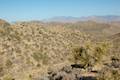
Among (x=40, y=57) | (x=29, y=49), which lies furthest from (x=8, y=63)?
(x=29, y=49)

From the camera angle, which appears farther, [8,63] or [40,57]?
[40,57]

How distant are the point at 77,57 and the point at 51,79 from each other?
8.95m

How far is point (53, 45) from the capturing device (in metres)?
66.3

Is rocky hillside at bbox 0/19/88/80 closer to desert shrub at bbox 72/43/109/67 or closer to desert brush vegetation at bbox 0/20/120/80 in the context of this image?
desert brush vegetation at bbox 0/20/120/80

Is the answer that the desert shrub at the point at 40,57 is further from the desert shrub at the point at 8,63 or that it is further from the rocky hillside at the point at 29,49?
the desert shrub at the point at 8,63

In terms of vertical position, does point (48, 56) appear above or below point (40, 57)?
below

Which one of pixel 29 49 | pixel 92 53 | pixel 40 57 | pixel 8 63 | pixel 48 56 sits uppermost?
pixel 92 53

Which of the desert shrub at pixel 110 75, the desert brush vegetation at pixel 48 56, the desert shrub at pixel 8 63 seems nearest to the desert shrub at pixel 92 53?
the desert brush vegetation at pixel 48 56

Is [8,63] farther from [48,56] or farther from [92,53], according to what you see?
[92,53]

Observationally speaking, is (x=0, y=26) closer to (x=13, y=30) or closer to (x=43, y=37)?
(x=13, y=30)

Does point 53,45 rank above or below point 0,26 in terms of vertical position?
below

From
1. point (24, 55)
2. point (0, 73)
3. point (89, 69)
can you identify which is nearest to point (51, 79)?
point (89, 69)

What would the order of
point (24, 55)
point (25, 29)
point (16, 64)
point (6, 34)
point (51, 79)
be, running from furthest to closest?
point (25, 29), point (6, 34), point (24, 55), point (16, 64), point (51, 79)

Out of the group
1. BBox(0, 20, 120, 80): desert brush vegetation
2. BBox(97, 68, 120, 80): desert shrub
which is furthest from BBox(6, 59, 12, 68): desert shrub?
BBox(97, 68, 120, 80): desert shrub
